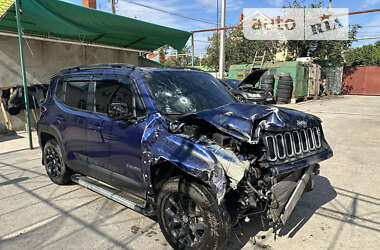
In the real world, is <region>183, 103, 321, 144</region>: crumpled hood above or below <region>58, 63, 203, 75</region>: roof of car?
below

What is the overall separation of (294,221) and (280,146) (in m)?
1.29

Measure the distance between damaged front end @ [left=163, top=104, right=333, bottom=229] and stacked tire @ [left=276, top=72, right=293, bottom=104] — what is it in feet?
49.0

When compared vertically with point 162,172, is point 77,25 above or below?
above

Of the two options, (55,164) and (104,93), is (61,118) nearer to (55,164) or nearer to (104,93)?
(55,164)

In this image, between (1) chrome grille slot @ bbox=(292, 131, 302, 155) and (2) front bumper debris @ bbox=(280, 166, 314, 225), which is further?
(1) chrome grille slot @ bbox=(292, 131, 302, 155)

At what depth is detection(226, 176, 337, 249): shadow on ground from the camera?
3105 millimetres

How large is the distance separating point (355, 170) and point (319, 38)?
65.4 feet

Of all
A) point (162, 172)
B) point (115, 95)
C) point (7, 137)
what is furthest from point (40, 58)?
point (162, 172)

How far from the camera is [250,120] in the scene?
108 inches

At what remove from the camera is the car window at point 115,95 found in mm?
3270

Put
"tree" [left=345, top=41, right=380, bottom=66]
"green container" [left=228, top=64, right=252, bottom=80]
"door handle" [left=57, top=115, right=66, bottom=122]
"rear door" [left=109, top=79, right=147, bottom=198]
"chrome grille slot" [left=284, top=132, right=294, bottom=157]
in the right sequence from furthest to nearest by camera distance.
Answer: "tree" [left=345, top=41, right=380, bottom=66] < "green container" [left=228, top=64, right=252, bottom=80] < "door handle" [left=57, top=115, right=66, bottom=122] < "rear door" [left=109, top=79, right=147, bottom=198] < "chrome grille slot" [left=284, top=132, right=294, bottom=157]

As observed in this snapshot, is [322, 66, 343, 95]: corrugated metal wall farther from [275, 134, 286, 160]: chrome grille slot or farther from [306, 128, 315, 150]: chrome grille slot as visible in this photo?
[275, 134, 286, 160]: chrome grille slot

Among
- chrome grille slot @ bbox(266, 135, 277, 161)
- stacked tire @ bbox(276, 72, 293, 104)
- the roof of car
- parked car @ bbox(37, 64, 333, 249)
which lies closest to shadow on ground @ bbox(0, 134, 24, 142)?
the roof of car

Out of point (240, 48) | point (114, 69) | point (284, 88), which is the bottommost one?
point (284, 88)
